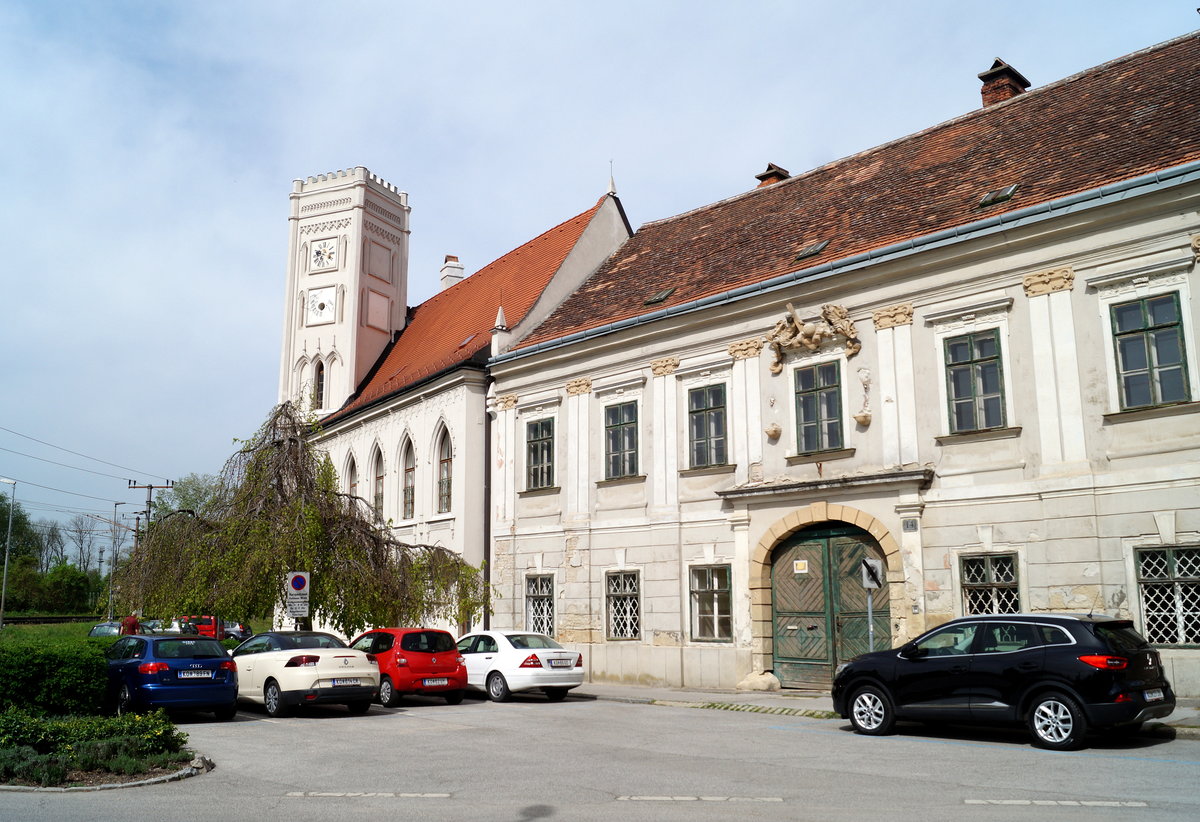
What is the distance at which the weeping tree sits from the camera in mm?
21078

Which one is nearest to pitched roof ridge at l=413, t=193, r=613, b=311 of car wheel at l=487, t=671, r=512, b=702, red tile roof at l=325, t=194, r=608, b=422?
red tile roof at l=325, t=194, r=608, b=422

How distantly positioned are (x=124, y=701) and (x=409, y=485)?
15.4 metres

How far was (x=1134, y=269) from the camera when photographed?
1636 cm

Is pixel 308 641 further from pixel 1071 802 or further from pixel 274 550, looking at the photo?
pixel 1071 802

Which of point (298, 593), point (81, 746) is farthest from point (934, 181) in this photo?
point (81, 746)

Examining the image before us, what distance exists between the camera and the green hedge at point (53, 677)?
551 inches

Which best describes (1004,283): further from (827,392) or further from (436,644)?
(436,644)

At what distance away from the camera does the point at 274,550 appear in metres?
20.9

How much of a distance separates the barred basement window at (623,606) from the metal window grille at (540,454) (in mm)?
3085

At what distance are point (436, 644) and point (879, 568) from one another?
26.7 ft

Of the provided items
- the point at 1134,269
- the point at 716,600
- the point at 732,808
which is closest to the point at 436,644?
the point at 716,600

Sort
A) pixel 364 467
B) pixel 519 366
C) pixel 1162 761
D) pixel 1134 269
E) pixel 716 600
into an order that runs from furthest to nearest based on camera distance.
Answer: pixel 364 467
pixel 519 366
pixel 716 600
pixel 1134 269
pixel 1162 761

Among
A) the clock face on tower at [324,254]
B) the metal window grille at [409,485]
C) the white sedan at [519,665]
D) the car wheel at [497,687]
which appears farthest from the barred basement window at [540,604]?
the clock face on tower at [324,254]

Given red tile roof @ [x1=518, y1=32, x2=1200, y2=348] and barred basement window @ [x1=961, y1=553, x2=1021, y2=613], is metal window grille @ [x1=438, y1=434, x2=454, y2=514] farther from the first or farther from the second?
barred basement window @ [x1=961, y1=553, x2=1021, y2=613]
